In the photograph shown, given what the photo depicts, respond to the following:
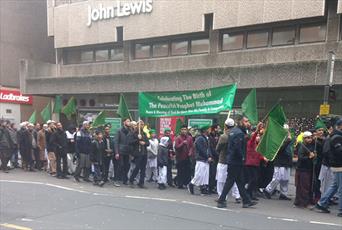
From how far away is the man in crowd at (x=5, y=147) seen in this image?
568 inches

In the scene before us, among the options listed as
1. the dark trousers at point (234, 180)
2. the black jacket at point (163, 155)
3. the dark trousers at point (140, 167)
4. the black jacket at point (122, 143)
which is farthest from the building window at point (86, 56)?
the dark trousers at point (234, 180)

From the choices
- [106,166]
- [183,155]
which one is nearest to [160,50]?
[106,166]

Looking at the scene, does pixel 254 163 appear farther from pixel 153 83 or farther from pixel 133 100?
pixel 133 100

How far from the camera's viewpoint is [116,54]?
73.4ft

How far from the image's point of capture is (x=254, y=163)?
966 cm

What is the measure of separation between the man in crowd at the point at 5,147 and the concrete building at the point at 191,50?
6.74 meters

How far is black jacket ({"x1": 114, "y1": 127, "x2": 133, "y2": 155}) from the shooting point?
11.4 m

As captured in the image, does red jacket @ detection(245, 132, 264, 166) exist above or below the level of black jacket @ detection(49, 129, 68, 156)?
above

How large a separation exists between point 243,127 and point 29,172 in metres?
8.57

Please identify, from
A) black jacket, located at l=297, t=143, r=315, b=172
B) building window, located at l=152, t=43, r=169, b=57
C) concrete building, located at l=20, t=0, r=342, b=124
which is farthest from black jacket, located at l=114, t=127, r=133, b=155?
building window, located at l=152, t=43, r=169, b=57

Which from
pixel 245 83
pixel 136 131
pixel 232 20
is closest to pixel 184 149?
pixel 136 131

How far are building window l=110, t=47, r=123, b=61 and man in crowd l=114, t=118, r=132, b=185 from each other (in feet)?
36.0

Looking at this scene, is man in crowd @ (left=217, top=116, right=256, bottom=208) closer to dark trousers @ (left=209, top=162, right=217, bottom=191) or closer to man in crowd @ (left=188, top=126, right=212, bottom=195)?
man in crowd @ (left=188, top=126, right=212, bottom=195)

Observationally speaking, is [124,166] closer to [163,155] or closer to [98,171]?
[98,171]
